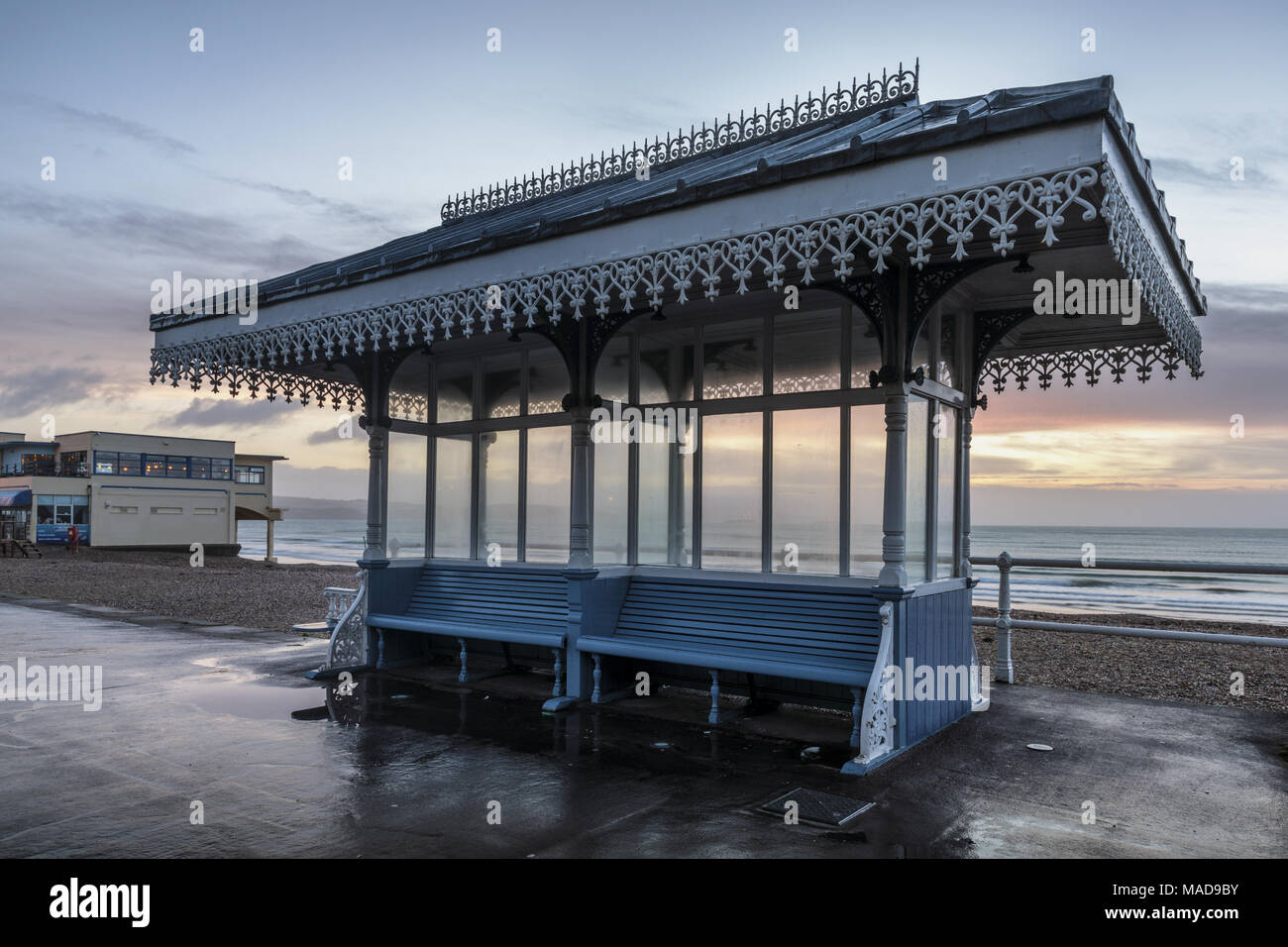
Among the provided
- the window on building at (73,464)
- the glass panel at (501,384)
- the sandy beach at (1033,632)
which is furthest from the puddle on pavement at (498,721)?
the window on building at (73,464)

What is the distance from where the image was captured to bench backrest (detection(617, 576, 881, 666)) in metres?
7.08

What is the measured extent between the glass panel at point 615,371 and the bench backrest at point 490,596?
81.9 inches

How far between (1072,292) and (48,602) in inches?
804

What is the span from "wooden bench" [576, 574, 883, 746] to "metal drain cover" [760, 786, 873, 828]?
123 cm

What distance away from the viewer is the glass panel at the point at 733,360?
829cm

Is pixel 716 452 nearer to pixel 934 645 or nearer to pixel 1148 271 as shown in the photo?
pixel 934 645

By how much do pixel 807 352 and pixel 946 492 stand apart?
1.85 metres

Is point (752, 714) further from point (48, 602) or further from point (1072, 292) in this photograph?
point (48, 602)

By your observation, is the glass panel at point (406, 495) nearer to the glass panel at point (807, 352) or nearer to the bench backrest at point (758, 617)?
the bench backrest at point (758, 617)

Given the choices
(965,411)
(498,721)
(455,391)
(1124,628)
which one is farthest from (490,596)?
(1124,628)

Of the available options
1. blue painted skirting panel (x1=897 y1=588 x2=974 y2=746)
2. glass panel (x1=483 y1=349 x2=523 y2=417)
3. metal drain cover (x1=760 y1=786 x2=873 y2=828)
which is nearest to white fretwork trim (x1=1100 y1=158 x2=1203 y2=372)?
blue painted skirting panel (x1=897 y1=588 x2=974 y2=746)

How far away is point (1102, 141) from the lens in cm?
493

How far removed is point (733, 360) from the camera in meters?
8.49

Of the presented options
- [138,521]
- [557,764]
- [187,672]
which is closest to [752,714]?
[557,764]
